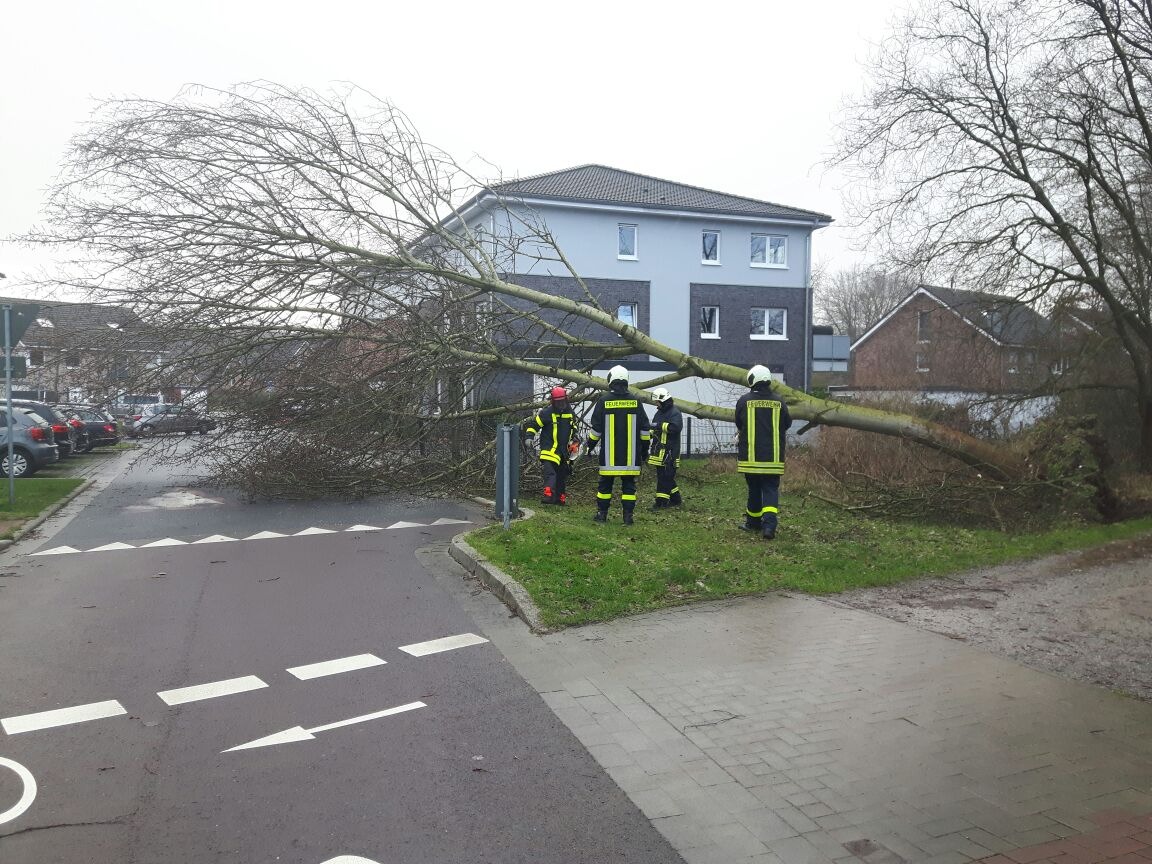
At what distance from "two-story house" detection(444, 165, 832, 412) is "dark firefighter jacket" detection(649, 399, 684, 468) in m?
18.9

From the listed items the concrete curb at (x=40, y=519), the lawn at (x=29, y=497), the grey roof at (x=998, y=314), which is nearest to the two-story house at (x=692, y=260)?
the grey roof at (x=998, y=314)

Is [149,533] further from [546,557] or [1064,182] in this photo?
[1064,182]

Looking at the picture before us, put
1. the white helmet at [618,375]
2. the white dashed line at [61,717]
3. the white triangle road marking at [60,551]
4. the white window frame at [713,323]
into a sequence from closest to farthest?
1. the white dashed line at [61,717]
2. the white triangle road marking at [60,551]
3. the white helmet at [618,375]
4. the white window frame at [713,323]

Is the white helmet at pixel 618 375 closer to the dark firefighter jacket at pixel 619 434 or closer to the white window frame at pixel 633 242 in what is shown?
the dark firefighter jacket at pixel 619 434

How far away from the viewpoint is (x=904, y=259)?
15273 millimetres

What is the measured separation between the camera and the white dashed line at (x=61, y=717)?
4679 mm

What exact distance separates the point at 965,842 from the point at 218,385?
1180 centimetres

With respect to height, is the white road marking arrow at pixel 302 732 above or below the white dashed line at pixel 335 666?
above

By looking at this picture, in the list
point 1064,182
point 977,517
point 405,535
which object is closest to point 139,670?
point 405,535

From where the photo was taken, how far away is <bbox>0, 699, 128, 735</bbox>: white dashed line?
15.3 feet

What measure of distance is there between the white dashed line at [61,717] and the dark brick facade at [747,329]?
32.0m

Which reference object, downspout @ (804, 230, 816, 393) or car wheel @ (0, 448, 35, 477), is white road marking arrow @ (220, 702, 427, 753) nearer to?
car wheel @ (0, 448, 35, 477)

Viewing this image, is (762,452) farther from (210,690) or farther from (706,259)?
(706,259)

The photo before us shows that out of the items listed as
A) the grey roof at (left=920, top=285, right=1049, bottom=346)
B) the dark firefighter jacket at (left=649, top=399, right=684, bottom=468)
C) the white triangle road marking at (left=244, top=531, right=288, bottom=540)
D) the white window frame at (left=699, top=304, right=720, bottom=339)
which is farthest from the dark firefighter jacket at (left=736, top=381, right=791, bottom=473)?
the white window frame at (left=699, top=304, right=720, bottom=339)
